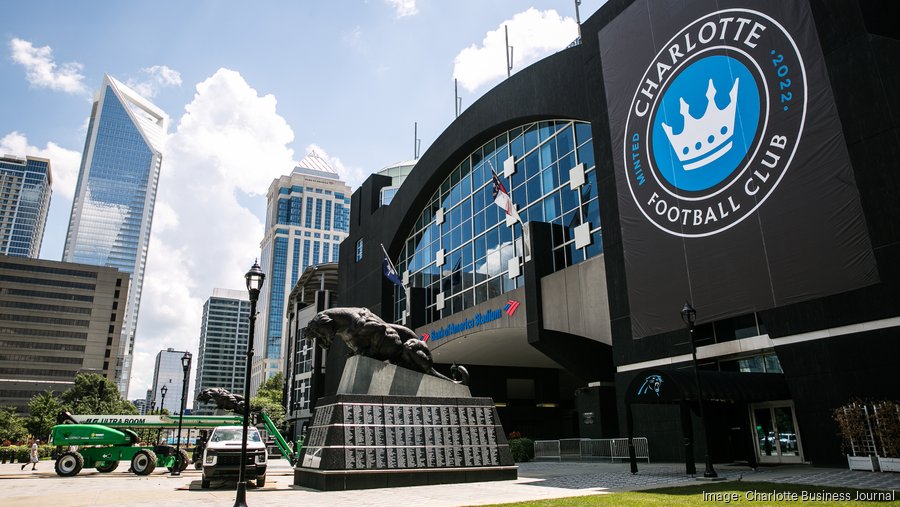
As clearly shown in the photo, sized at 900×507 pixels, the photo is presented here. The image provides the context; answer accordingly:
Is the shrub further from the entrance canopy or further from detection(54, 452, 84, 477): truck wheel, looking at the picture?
detection(54, 452, 84, 477): truck wheel

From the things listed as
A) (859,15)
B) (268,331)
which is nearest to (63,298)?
(268,331)

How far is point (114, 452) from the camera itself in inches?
989

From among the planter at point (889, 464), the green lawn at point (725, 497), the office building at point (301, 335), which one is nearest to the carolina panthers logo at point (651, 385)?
the green lawn at point (725, 497)

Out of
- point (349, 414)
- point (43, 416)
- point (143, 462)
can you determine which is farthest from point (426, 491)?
point (43, 416)

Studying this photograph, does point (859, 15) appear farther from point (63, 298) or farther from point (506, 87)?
point (63, 298)

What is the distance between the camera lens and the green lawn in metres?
10.9

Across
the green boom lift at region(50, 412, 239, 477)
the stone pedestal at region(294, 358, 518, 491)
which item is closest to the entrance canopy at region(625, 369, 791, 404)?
the stone pedestal at region(294, 358, 518, 491)

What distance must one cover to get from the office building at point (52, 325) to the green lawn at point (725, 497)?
5103 inches

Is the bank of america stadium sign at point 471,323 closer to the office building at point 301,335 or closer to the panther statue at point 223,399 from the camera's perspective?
the panther statue at point 223,399

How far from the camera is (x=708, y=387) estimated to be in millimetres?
18922

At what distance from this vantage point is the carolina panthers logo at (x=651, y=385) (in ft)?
62.1

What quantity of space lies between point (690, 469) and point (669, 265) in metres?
8.97

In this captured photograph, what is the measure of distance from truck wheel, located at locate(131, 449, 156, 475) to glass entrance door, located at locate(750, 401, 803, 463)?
24.6m

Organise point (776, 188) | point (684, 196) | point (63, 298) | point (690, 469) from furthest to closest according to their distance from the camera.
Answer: point (63, 298) < point (684, 196) < point (776, 188) < point (690, 469)
